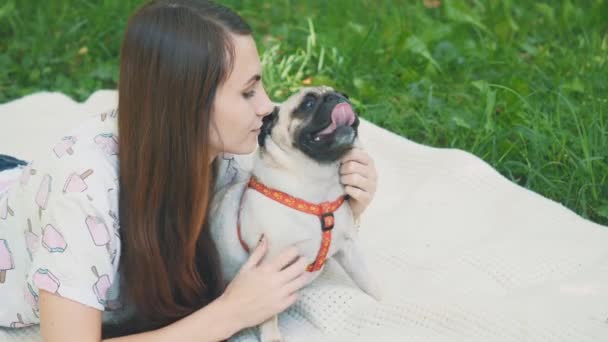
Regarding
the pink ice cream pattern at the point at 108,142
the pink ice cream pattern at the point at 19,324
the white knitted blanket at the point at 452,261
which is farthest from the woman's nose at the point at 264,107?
the pink ice cream pattern at the point at 19,324

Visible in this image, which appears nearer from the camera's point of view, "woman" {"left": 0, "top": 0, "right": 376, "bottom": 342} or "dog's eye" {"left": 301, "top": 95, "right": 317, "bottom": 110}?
"woman" {"left": 0, "top": 0, "right": 376, "bottom": 342}

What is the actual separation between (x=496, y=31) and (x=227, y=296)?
249 cm

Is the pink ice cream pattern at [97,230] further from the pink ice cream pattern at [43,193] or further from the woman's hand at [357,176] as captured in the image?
the woman's hand at [357,176]

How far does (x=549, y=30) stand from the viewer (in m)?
4.00

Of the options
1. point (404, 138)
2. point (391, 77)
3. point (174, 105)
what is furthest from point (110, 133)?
point (391, 77)

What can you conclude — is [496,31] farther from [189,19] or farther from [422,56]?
[189,19]

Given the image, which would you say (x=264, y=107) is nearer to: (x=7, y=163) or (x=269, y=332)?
(x=269, y=332)

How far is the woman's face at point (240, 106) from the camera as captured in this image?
179 centimetres

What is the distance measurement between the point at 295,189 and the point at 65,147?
521mm

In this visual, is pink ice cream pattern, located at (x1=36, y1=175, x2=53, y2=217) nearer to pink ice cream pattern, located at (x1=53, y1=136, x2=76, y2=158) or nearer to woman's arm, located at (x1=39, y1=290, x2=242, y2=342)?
pink ice cream pattern, located at (x1=53, y1=136, x2=76, y2=158)

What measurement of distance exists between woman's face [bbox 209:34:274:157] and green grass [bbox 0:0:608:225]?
1337 mm

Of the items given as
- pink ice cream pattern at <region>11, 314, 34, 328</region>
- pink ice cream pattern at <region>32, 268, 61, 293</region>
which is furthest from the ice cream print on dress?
pink ice cream pattern at <region>11, 314, 34, 328</region>

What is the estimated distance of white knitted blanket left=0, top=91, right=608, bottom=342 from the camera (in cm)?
207

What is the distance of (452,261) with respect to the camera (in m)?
2.41
